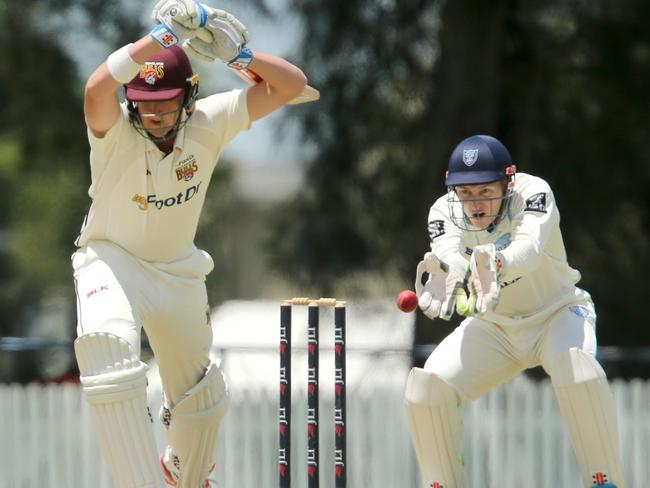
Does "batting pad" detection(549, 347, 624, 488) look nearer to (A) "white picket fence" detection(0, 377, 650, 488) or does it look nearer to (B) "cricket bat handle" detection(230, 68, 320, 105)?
(B) "cricket bat handle" detection(230, 68, 320, 105)

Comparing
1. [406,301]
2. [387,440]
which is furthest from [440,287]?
[387,440]

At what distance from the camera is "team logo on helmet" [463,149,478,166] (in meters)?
4.93

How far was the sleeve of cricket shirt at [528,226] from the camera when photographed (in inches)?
186

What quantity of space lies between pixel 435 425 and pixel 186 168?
1308 millimetres

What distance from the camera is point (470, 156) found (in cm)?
494

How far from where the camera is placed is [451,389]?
5.04 m

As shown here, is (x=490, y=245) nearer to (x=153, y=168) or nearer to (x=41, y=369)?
(x=153, y=168)

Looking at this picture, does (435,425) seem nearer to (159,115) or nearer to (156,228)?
(156,228)

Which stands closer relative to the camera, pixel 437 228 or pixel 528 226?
pixel 528 226

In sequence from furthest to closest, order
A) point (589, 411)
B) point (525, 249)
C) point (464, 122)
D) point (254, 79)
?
point (464, 122)
point (254, 79)
point (589, 411)
point (525, 249)

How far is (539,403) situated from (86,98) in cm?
372

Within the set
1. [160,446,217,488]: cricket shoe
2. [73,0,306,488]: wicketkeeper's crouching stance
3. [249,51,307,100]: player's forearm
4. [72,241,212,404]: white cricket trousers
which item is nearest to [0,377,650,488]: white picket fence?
[160,446,217,488]: cricket shoe

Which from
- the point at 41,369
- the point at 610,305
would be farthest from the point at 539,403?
the point at 41,369

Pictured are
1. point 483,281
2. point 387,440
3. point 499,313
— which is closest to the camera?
point 483,281
